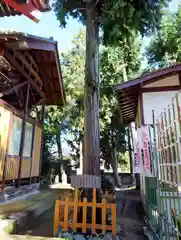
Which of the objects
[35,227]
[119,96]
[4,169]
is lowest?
[35,227]

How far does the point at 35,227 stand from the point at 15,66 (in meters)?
5.55

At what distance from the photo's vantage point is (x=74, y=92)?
19.5 metres

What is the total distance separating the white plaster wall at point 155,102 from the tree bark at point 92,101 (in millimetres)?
2187

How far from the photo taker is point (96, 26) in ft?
25.3

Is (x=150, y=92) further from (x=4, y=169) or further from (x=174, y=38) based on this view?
(x=174, y=38)

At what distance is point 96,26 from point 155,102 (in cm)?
340

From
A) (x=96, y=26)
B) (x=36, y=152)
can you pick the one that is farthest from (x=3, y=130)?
(x=96, y=26)

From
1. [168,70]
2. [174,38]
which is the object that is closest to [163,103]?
[168,70]

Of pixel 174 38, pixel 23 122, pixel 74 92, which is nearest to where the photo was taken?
pixel 23 122

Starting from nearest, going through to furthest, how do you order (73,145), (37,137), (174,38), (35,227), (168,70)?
(35,227)
(168,70)
(37,137)
(174,38)
(73,145)

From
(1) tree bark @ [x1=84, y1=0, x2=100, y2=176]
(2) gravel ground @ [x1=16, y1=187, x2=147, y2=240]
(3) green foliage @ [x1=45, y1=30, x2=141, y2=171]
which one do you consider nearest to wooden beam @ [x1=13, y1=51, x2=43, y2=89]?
(1) tree bark @ [x1=84, y1=0, x2=100, y2=176]

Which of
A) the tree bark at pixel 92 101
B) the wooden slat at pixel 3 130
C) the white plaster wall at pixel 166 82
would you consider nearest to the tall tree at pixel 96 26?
the tree bark at pixel 92 101

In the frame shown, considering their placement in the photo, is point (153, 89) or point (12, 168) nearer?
point (12, 168)

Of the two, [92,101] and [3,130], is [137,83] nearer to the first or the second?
[92,101]
